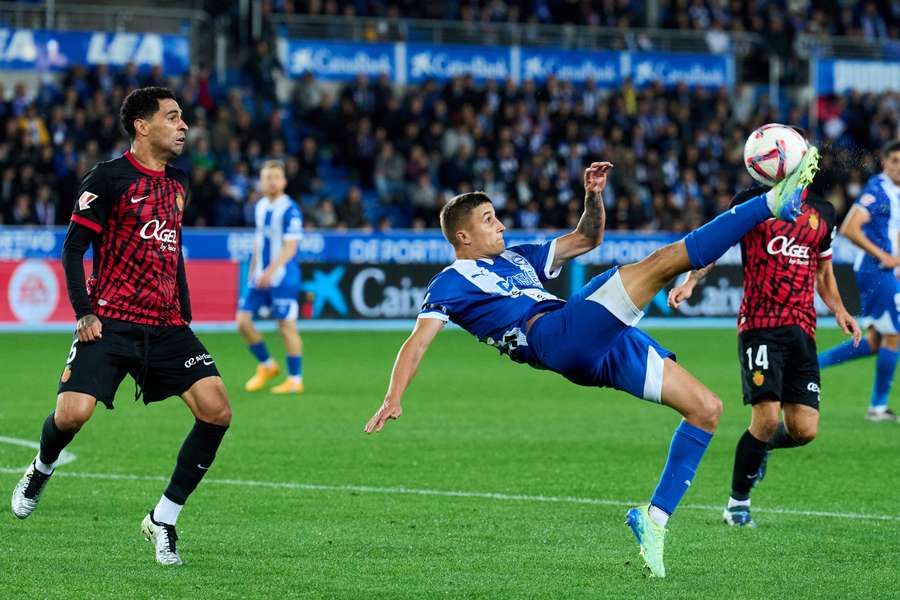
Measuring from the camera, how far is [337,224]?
85.1 feet

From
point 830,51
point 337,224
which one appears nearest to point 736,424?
point 337,224

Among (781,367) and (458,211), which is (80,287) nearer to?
(458,211)

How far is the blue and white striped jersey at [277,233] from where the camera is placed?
14.9 meters

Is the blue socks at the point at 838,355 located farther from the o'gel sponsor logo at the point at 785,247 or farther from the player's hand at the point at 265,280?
the player's hand at the point at 265,280

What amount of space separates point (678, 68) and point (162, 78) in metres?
11.9

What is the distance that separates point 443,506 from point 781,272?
2354mm

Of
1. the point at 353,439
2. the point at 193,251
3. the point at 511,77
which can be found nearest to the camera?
the point at 353,439

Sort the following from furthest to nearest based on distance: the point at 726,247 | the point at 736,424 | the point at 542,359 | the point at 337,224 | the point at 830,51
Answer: the point at 830,51 → the point at 337,224 → the point at 736,424 → the point at 542,359 → the point at 726,247

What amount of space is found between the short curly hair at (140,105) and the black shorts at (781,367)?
133 inches

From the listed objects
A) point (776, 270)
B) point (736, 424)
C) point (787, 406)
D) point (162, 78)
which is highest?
point (162, 78)

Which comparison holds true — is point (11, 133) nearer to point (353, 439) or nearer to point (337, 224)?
point (337, 224)

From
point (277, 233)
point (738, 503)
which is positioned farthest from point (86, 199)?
point (277, 233)

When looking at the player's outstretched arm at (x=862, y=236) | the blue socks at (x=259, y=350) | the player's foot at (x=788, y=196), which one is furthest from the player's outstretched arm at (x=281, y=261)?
the player's foot at (x=788, y=196)

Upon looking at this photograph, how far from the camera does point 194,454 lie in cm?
706
